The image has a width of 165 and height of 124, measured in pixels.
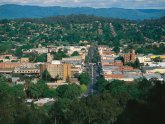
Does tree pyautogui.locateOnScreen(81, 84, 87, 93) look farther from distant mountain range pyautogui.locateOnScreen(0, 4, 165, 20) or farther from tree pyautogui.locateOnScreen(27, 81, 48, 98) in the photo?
distant mountain range pyautogui.locateOnScreen(0, 4, 165, 20)

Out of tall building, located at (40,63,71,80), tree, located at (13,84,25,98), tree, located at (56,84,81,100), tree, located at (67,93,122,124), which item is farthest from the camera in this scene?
tall building, located at (40,63,71,80)

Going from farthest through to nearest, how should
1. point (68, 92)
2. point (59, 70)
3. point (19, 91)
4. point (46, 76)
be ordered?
point (59, 70)
point (46, 76)
point (19, 91)
point (68, 92)

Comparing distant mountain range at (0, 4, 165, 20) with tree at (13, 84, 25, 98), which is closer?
tree at (13, 84, 25, 98)

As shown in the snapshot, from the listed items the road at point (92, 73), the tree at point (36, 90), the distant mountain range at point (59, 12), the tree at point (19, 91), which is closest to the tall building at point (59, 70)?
the road at point (92, 73)

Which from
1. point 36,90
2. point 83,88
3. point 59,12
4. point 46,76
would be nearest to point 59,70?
point 46,76

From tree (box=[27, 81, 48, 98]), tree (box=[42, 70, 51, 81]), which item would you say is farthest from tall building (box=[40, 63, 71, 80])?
tree (box=[27, 81, 48, 98])

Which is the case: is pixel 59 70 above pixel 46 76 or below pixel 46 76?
above

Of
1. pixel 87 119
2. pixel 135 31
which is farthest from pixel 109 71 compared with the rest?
pixel 135 31

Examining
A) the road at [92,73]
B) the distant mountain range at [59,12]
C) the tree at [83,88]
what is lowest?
the distant mountain range at [59,12]

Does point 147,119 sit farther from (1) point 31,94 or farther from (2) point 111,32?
(2) point 111,32

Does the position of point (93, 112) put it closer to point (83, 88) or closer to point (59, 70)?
point (83, 88)

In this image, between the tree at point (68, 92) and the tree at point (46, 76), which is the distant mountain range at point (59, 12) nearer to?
the tree at point (46, 76)
